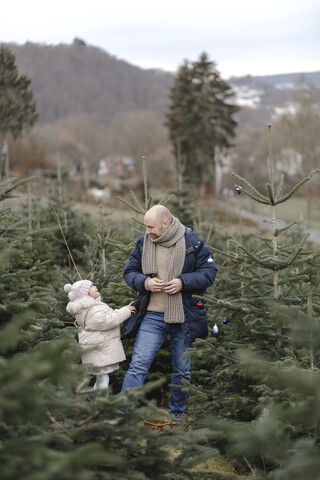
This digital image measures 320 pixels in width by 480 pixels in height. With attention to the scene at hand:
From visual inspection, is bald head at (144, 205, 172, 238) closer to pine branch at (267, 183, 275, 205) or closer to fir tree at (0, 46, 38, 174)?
pine branch at (267, 183, 275, 205)

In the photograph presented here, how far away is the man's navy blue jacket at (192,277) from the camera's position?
4.90 m

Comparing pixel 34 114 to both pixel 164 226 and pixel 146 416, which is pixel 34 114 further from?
pixel 146 416

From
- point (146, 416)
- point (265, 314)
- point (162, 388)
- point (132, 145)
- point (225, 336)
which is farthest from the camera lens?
point (132, 145)

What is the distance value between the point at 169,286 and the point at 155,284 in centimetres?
12

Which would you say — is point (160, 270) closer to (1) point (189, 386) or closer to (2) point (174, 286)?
(2) point (174, 286)

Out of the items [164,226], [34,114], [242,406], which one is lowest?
[242,406]

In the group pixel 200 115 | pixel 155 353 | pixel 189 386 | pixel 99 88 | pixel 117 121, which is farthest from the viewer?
pixel 99 88

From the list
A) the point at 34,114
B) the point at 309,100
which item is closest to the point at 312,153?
the point at 309,100

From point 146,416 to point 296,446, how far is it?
88cm

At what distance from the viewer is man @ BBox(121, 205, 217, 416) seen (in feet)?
15.9

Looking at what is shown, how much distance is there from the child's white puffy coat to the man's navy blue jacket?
1.02ft

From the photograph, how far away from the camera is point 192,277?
4.87 meters

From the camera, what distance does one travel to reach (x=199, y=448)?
3168 mm

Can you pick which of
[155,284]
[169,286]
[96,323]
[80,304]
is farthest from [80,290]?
[169,286]
